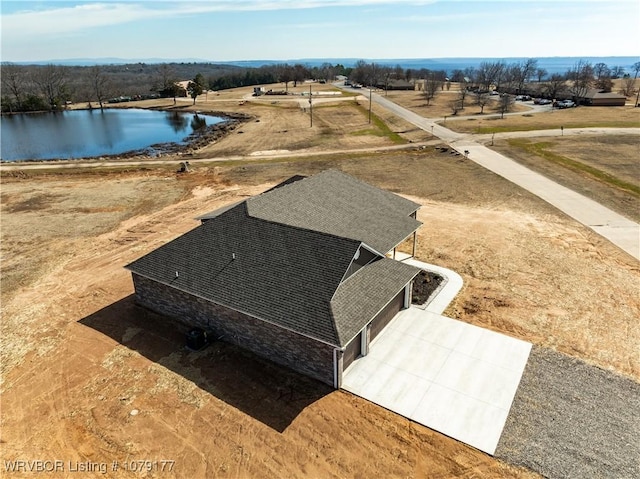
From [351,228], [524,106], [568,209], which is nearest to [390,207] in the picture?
[351,228]

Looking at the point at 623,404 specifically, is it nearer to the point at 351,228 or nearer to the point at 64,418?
the point at 351,228

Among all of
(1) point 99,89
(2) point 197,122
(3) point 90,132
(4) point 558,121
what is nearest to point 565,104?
(4) point 558,121

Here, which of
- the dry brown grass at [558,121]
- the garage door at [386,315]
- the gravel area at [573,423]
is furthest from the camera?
the dry brown grass at [558,121]

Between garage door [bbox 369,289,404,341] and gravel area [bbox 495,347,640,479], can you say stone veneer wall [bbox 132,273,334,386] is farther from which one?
gravel area [bbox 495,347,640,479]

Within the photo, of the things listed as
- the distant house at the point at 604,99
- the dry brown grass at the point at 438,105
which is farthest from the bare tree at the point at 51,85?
the distant house at the point at 604,99

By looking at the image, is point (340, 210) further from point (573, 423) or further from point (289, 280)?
point (573, 423)

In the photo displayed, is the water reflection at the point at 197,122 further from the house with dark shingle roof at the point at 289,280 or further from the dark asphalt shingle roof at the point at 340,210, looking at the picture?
the house with dark shingle roof at the point at 289,280
